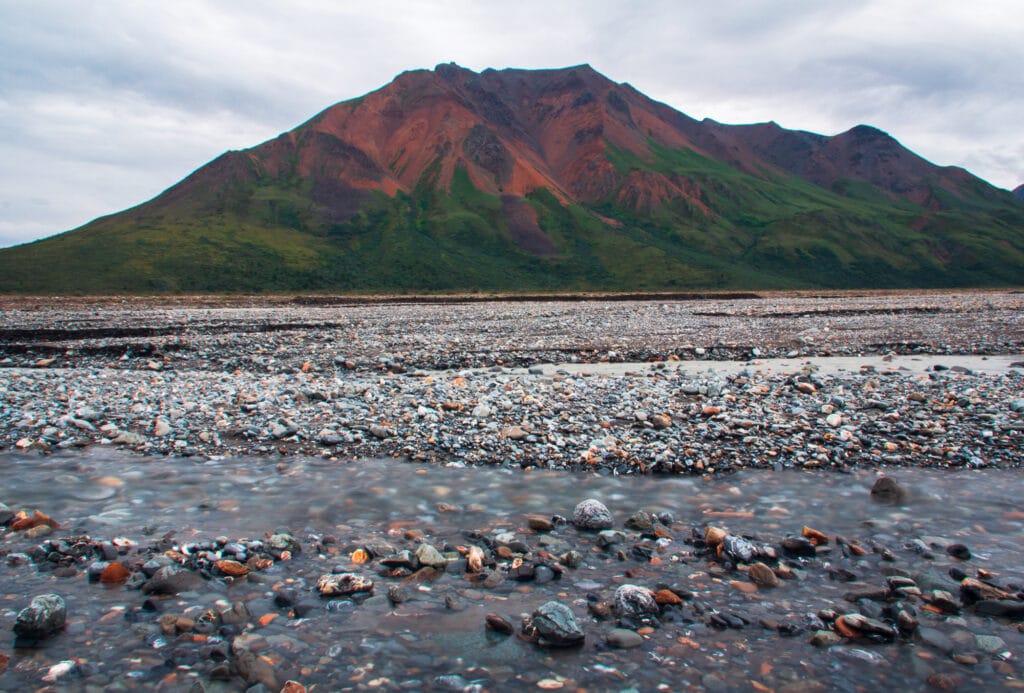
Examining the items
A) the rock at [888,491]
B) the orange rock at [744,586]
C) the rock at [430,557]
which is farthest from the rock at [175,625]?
the rock at [888,491]

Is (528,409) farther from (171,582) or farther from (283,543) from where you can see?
(171,582)

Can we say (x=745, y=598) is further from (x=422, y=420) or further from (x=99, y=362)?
(x=99, y=362)

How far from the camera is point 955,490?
807cm

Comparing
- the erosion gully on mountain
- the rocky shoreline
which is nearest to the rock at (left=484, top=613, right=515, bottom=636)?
the erosion gully on mountain

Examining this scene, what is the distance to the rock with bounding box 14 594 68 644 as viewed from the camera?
468 centimetres

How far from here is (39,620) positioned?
4.71 meters

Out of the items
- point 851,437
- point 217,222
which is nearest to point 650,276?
point 217,222

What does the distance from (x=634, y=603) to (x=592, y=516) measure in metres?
1.89

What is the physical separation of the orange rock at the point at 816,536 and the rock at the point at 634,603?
Answer: 2.30 metres

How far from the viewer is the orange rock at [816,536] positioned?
6449 millimetres

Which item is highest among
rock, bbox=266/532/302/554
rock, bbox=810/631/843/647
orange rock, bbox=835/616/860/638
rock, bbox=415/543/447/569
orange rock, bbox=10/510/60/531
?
orange rock, bbox=10/510/60/531

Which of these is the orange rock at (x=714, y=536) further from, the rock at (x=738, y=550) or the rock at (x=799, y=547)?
the rock at (x=799, y=547)

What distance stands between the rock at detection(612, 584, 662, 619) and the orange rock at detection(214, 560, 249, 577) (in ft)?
11.5

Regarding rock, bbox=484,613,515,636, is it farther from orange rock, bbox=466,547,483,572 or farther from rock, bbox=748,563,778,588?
rock, bbox=748,563,778,588
